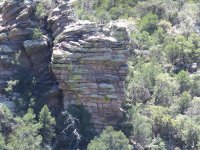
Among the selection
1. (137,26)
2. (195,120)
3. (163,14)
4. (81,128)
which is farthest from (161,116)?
(163,14)

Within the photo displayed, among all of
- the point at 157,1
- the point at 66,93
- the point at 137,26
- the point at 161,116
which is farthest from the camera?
the point at 157,1

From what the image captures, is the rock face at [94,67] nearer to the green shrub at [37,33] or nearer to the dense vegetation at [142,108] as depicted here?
the dense vegetation at [142,108]

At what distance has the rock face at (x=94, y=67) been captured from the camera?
52375mm

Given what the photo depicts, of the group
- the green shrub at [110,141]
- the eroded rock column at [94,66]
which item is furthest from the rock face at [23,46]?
the green shrub at [110,141]

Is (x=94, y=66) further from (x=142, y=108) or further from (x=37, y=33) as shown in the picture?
(x=142, y=108)

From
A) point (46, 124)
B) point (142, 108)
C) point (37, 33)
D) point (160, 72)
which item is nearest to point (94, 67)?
point (37, 33)

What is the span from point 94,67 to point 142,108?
10952 mm

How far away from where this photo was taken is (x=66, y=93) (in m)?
53.3

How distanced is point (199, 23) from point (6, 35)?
47.1 m

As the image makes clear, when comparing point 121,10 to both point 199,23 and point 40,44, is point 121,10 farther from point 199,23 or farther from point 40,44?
point 40,44

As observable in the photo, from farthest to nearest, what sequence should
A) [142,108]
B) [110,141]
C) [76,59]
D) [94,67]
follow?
[142,108] < [94,67] < [76,59] < [110,141]

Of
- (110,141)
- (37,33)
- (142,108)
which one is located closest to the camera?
(110,141)

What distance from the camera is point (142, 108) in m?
61.0

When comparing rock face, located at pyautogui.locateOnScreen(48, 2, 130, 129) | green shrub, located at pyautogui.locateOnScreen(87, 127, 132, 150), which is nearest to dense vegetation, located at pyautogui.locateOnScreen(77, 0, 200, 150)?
green shrub, located at pyautogui.locateOnScreen(87, 127, 132, 150)
